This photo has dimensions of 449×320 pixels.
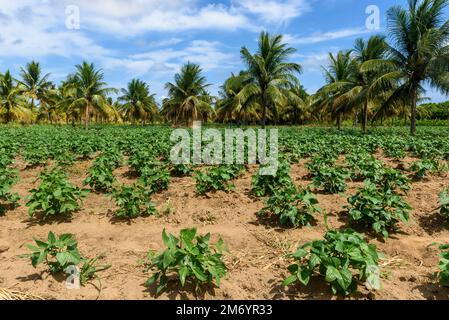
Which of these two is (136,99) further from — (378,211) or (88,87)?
(378,211)

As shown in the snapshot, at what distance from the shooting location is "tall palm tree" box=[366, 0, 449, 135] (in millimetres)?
15336

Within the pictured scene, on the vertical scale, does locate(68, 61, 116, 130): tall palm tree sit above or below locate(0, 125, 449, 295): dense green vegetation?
above

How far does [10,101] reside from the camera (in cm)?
3262

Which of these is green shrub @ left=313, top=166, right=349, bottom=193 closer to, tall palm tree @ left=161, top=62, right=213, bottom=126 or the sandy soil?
the sandy soil

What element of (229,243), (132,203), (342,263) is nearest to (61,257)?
(132,203)

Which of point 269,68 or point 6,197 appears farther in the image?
point 269,68

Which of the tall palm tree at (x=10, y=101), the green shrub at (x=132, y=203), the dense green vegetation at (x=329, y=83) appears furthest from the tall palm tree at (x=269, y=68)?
the tall palm tree at (x=10, y=101)

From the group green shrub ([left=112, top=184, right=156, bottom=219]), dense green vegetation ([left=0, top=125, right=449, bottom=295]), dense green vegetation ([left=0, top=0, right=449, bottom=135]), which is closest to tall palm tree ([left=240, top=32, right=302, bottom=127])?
dense green vegetation ([left=0, top=0, right=449, bottom=135])

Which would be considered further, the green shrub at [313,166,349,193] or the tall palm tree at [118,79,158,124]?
the tall palm tree at [118,79,158,124]

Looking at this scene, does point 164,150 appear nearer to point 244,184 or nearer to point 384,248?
point 244,184

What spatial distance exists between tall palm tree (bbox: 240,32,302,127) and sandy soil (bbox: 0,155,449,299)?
57.3 feet

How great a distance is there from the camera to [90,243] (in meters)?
3.97

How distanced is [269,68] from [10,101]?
25.5 m
